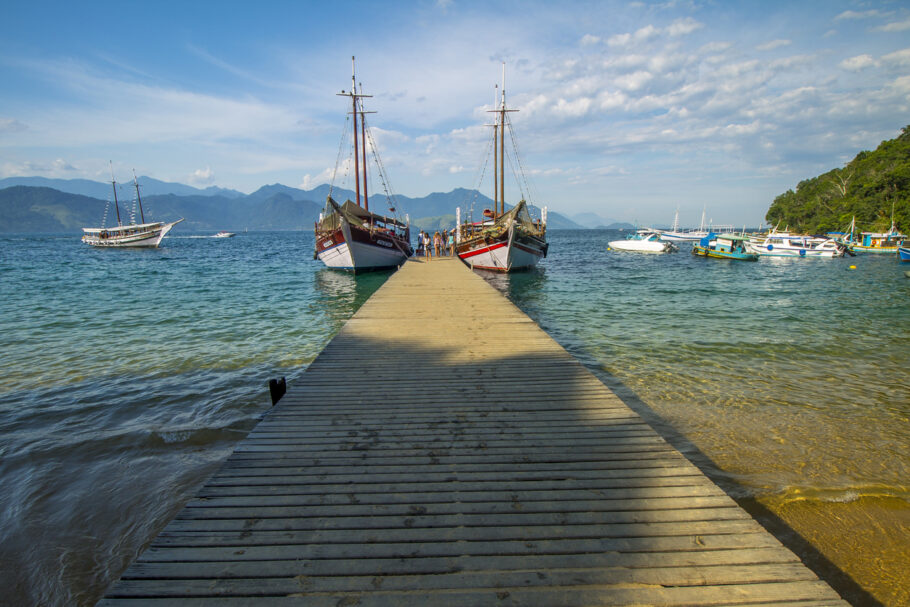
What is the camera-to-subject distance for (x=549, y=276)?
2825 cm

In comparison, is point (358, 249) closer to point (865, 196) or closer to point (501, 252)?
point (501, 252)

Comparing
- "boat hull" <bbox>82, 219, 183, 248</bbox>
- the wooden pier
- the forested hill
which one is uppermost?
the forested hill

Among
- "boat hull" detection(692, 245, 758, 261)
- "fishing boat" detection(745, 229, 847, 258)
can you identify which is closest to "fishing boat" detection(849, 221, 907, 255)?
"fishing boat" detection(745, 229, 847, 258)

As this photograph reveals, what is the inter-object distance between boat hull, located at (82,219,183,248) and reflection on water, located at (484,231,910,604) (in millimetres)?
60882

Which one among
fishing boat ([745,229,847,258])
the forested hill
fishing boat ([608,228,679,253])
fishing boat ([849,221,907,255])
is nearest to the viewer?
fishing boat ([745,229,847,258])

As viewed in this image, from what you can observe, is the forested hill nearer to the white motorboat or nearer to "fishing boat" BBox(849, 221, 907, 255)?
"fishing boat" BBox(849, 221, 907, 255)

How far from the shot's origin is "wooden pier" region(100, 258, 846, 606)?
223cm

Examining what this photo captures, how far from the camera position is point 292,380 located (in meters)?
8.26

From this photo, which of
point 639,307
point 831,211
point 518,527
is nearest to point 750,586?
point 518,527

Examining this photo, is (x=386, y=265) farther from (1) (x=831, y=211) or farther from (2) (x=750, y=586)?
(1) (x=831, y=211)

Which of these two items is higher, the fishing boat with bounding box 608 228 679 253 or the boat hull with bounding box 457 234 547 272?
the boat hull with bounding box 457 234 547 272

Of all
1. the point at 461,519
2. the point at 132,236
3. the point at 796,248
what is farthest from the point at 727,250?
the point at 132,236

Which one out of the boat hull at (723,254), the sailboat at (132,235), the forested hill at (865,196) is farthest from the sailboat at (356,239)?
the forested hill at (865,196)

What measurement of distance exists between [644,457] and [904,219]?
2898 inches
